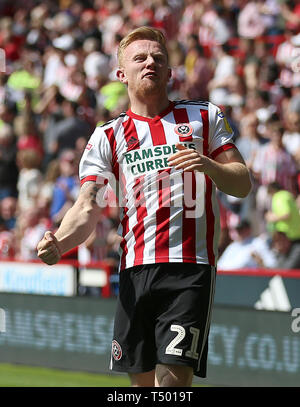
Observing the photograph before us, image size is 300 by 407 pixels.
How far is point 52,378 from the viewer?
10.5 metres

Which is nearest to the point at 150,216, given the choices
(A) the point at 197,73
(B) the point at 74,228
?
(B) the point at 74,228

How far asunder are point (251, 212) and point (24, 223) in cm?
322

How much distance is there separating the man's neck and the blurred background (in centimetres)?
400

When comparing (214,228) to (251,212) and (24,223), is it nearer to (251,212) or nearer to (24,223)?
(251,212)

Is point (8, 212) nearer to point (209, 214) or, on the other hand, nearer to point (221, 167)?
point (209, 214)

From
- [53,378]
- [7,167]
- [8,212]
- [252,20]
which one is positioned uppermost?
[252,20]

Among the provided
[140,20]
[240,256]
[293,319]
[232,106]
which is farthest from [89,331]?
[140,20]

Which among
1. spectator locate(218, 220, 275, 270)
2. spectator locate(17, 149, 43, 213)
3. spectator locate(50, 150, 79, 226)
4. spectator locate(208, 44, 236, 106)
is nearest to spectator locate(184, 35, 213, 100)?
spectator locate(208, 44, 236, 106)

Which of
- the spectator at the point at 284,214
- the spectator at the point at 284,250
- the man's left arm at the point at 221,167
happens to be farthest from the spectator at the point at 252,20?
the man's left arm at the point at 221,167

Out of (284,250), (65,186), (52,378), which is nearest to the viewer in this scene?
(284,250)

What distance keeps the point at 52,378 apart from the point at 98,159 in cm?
537

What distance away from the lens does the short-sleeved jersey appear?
5.41 m

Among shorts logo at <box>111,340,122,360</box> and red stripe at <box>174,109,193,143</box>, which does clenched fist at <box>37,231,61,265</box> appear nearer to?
shorts logo at <box>111,340,122,360</box>
